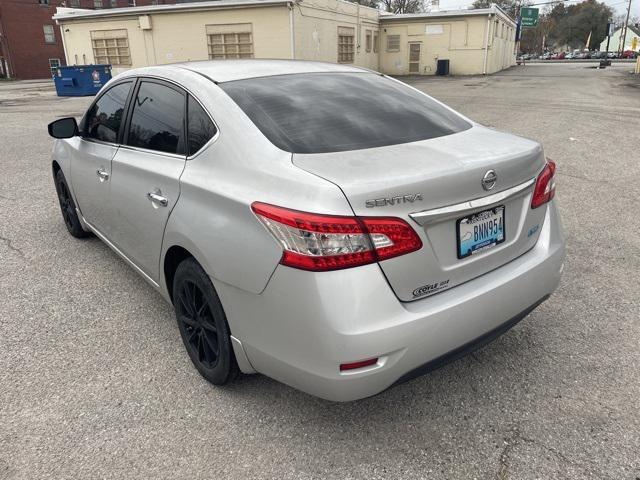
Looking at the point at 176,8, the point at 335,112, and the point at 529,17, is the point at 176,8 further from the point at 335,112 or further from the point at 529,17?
the point at 529,17

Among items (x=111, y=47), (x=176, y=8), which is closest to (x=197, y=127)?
(x=176, y=8)

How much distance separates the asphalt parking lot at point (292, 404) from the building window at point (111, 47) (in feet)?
92.2

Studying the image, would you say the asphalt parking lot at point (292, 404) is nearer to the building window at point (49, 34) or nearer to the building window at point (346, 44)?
the building window at point (346, 44)

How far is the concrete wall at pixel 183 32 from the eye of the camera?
2534 cm

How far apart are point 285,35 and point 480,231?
25.1m

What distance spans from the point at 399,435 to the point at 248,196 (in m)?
1.29

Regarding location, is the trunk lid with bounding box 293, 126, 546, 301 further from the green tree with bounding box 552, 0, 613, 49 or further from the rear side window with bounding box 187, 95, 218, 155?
the green tree with bounding box 552, 0, 613, 49

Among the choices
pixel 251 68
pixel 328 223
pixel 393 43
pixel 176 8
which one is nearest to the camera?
pixel 328 223

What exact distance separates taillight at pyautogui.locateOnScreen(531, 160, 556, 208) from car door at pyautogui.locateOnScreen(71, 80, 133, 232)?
2.58m

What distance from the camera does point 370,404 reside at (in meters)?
2.59

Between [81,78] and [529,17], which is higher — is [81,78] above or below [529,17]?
below

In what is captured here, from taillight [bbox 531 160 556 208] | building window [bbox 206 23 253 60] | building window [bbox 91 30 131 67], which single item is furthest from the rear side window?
building window [bbox 91 30 131 67]

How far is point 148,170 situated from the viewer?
9.59 feet

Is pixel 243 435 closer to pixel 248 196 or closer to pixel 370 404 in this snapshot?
pixel 370 404
